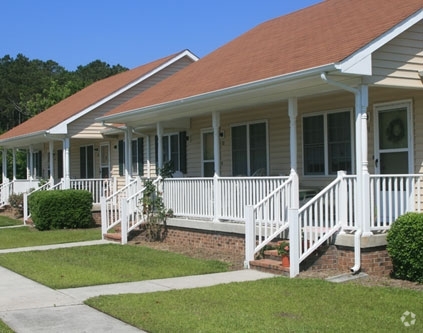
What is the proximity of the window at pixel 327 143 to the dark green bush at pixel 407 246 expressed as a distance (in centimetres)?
316

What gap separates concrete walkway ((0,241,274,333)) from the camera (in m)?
7.11

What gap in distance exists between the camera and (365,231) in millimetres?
10016

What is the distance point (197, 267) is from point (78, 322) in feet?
14.2

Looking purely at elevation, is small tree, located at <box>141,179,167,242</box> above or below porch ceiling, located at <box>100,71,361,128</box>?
below

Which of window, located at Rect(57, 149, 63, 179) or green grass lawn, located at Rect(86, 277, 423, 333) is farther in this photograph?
window, located at Rect(57, 149, 63, 179)

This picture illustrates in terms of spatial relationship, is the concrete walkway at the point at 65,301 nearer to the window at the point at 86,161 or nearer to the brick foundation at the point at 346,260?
the brick foundation at the point at 346,260

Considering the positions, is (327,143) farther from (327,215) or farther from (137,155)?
(137,155)

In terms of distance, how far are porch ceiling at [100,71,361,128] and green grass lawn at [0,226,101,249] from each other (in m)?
3.70

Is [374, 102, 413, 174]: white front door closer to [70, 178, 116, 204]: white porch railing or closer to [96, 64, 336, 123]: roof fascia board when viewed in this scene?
[96, 64, 336, 123]: roof fascia board

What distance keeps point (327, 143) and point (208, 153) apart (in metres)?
5.06

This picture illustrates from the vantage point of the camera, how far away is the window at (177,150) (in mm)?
18830

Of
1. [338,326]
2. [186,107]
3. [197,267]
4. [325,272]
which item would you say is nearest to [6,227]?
[186,107]

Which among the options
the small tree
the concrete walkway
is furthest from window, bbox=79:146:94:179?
the concrete walkway

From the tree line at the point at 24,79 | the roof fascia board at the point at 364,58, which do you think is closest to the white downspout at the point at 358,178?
the roof fascia board at the point at 364,58
